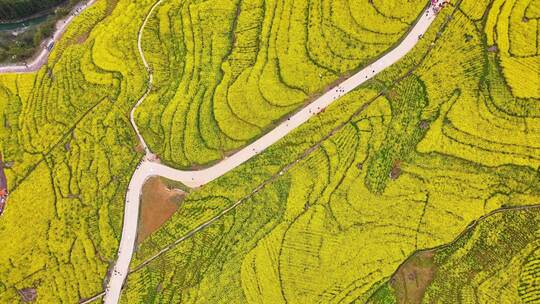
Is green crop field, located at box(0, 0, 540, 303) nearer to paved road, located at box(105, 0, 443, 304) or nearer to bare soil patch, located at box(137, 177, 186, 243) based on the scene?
paved road, located at box(105, 0, 443, 304)

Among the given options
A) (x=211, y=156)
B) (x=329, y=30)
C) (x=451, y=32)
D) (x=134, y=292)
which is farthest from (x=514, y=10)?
(x=134, y=292)

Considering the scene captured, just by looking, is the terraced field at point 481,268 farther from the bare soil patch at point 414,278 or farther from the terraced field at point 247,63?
the terraced field at point 247,63

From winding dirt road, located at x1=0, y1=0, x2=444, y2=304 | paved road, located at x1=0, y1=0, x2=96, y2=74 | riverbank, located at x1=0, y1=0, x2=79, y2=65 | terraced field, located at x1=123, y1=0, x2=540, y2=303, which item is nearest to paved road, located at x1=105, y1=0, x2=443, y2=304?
winding dirt road, located at x1=0, y1=0, x2=444, y2=304

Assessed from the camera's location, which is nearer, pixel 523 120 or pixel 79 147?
pixel 523 120

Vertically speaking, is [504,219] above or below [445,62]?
below

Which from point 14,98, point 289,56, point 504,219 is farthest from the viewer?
point 14,98

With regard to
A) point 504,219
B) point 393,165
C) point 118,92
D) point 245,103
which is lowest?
point 504,219

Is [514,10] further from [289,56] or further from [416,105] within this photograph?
[289,56]

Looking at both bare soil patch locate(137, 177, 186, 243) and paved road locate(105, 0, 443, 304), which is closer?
bare soil patch locate(137, 177, 186, 243)
